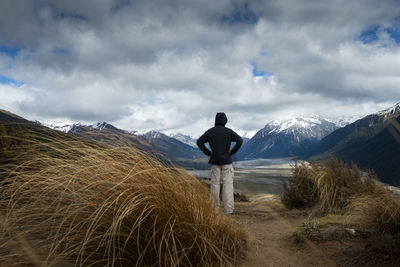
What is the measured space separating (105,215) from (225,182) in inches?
156

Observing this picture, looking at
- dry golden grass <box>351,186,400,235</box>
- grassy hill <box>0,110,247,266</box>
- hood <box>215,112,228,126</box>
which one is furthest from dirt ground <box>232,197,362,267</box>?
hood <box>215,112,228,126</box>

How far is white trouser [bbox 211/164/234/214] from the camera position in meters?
5.85

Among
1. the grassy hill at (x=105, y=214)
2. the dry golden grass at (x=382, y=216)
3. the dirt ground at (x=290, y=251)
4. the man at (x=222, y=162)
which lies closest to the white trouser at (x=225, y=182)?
the man at (x=222, y=162)

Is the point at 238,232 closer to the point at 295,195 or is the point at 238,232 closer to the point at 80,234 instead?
the point at 80,234

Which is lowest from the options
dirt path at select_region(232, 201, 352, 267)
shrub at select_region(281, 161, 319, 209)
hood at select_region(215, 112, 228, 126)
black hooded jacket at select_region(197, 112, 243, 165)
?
dirt path at select_region(232, 201, 352, 267)

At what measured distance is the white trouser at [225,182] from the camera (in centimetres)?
585

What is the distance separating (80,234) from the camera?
2.19 metres

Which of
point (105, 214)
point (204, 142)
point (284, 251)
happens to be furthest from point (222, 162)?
point (105, 214)

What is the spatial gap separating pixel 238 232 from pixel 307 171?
15.0ft

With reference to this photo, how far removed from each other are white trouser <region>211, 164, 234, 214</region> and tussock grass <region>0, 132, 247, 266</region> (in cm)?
279

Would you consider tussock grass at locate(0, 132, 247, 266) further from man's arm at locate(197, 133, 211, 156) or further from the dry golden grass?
man's arm at locate(197, 133, 211, 156)

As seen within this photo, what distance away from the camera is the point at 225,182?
5930 millimetres

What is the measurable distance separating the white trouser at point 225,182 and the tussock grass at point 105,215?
2789 millimetres

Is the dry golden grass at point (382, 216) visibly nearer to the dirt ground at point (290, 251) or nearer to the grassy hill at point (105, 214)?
the dirt ground at point (290, 251)
